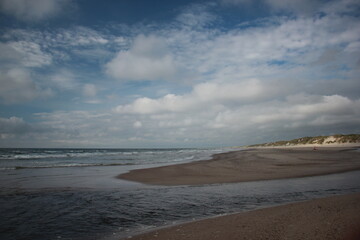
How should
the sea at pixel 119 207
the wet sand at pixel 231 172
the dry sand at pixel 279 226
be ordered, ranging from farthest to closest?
1. the wet sand at pixel 231 172
2. the sea at pixel 119 207
3. the dry sand at pixel 279 226

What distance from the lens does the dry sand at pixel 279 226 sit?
505 cm

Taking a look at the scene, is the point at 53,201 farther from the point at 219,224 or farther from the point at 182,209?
the point at 219,224

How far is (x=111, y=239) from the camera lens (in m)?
5.39

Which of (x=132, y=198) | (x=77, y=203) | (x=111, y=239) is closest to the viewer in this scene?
(x=111, y=239)

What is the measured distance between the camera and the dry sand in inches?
199

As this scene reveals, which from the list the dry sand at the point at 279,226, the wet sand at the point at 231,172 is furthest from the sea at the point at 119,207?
the wet sand at the point at 231,172

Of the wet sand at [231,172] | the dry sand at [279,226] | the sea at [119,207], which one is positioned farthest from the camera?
the wet sand at [231,172]

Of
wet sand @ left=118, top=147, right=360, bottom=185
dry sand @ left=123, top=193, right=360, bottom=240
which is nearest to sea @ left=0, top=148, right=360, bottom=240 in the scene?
dry sand @ left=123, top=193, right=360, bottom=240

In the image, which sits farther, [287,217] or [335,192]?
[335,192]

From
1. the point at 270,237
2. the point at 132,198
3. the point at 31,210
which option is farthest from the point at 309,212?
the point at 31,210

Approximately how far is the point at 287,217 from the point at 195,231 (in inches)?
111

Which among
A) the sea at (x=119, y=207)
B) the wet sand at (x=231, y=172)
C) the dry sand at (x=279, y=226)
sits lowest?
the wet sand at (x=231, y=172)

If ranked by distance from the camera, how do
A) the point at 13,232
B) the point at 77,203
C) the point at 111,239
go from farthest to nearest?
the point at 77,203 < the point at 13,232 < the point at 111,239

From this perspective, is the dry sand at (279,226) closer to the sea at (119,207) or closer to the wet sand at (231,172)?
the sea at (119,207)
